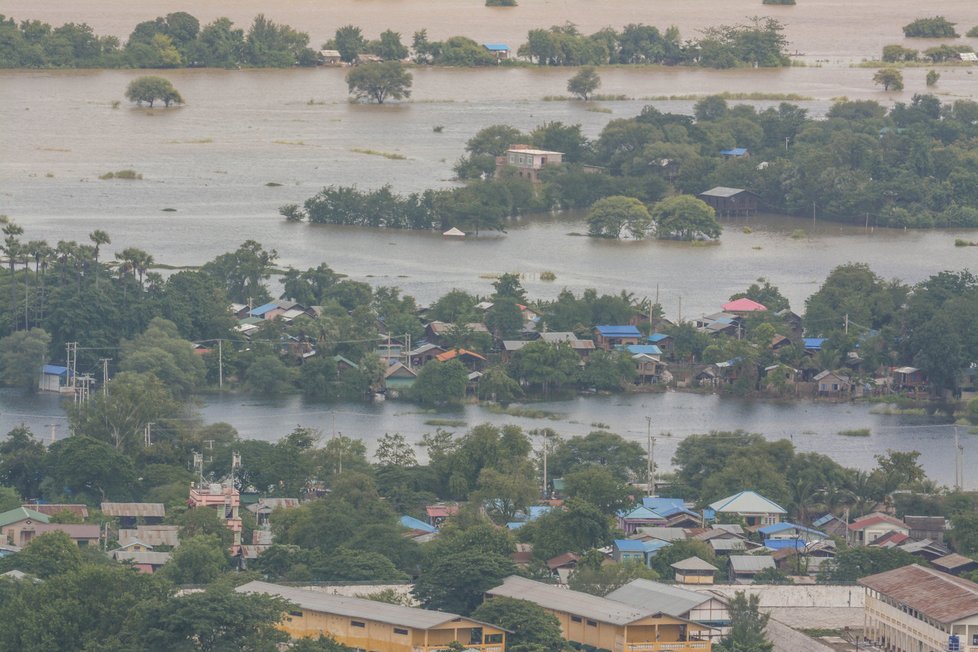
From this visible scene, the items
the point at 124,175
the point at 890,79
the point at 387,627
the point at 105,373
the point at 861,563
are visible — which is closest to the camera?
the point at 387,627

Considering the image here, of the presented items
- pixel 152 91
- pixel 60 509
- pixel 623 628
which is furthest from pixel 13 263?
pixel 152 91

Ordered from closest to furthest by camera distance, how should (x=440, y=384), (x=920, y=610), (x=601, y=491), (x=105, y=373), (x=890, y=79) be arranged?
(x=920, y=610) → (x=601, y=491) → (x=105, y=373) → (x=440, y=384) → (x=890, y=79)

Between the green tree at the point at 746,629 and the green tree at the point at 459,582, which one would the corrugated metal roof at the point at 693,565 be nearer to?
the green tree at the point at 746,629

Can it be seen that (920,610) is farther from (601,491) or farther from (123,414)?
(123,414)

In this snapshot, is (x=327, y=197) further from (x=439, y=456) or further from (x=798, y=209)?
(x=439, y=456)

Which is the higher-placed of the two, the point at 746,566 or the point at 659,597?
the point at 659,597

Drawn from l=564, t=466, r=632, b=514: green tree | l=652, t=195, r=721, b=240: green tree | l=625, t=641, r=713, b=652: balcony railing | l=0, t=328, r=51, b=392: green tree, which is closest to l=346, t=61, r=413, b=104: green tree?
→ l=652, t=195, r=721, b=240: green tree

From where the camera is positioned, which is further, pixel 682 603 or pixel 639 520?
pixel 639 520

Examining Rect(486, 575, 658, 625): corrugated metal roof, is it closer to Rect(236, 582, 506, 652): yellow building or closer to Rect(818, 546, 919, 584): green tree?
Rect(236, 582, 506, 652): yellow building
